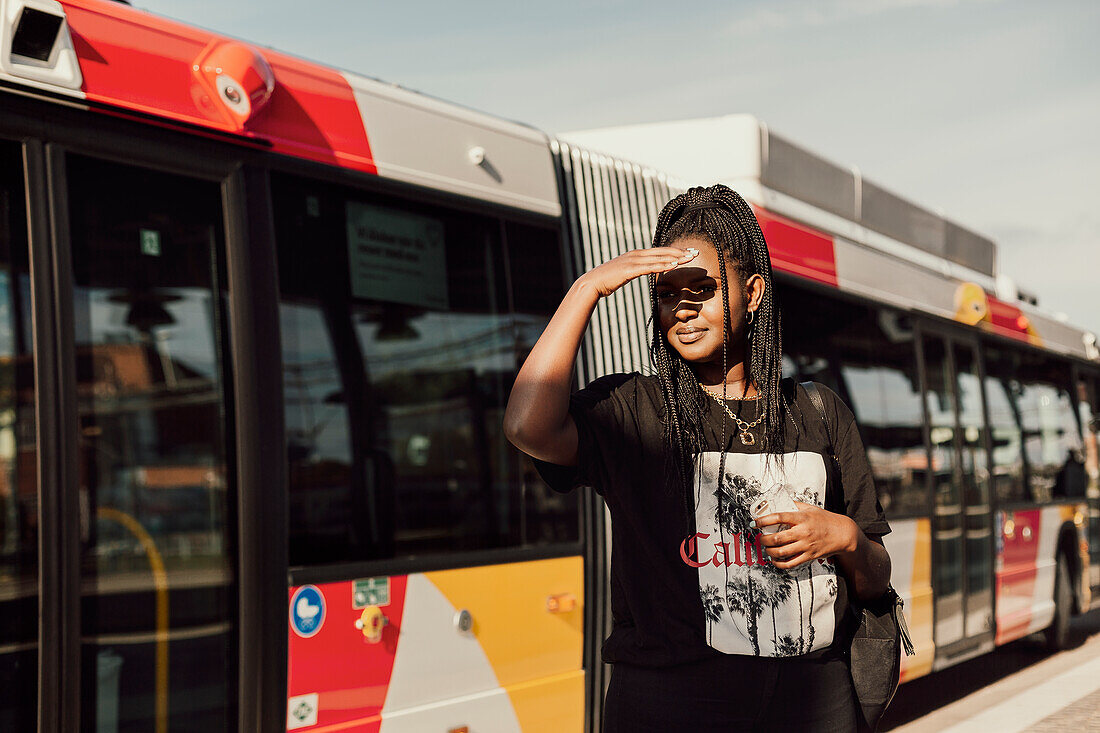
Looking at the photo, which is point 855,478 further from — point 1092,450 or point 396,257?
point 1092,450

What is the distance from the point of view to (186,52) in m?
3.77

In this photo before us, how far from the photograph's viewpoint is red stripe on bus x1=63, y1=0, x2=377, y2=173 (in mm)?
3494

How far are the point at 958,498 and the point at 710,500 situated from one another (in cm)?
713

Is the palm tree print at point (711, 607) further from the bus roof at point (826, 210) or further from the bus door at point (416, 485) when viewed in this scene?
the bus roof at point (826, 210)

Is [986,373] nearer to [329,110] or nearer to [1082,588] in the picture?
[1082,588]

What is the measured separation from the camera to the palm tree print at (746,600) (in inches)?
84.8

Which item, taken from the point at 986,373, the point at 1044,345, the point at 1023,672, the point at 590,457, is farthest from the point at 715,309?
the point at 1044,345

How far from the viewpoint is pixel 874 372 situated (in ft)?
26.0

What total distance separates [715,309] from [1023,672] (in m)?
9.27

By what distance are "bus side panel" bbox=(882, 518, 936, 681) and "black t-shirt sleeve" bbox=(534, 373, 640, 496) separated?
18.3 ft

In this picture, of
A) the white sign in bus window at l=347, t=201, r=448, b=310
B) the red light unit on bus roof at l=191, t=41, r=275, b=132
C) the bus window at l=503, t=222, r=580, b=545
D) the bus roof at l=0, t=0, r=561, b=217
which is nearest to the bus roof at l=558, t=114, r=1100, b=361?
the bus window at l=503, t=222, r=580, b=545

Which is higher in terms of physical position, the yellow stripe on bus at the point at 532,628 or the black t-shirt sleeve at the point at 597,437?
the black t-shirt sleeve at the point at 597,437

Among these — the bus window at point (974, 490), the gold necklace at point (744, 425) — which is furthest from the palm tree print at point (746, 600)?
the bus window at point (974, 490)

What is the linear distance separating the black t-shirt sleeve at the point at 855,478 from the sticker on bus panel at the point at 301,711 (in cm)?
212
